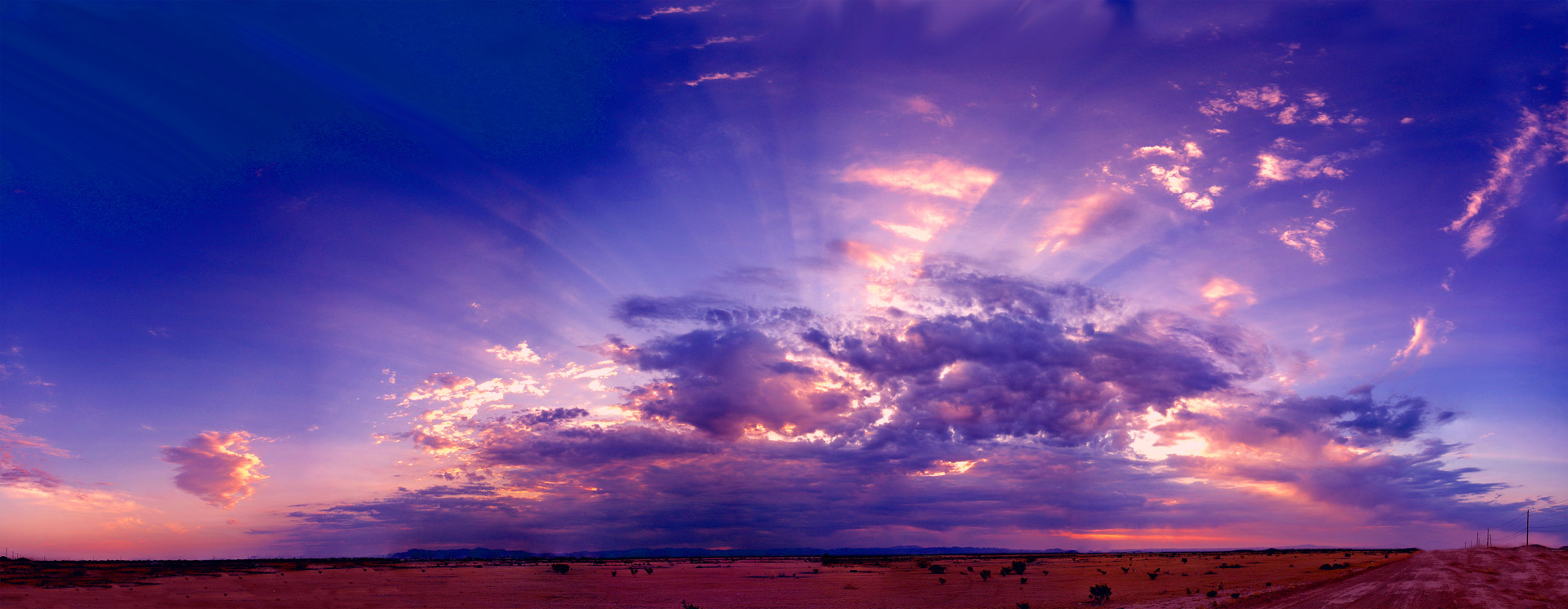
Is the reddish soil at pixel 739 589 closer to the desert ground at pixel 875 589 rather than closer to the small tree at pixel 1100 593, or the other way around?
the desert ground at pixel 875 589

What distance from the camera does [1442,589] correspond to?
3475 cm

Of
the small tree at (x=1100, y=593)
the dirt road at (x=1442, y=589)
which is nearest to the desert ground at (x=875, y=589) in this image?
the dirt road at (x=1442, y=589)

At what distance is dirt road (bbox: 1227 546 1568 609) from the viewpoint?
31.1 metres

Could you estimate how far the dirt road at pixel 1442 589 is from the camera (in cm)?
3112

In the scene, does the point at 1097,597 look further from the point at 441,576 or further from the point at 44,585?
the point at 44,585

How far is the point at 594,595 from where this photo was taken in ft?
192

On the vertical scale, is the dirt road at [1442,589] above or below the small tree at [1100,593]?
above

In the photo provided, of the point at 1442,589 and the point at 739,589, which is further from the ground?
the point at 1442,589

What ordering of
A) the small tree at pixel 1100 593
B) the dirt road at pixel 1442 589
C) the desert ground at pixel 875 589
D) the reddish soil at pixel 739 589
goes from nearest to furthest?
1. the dirt road at pixel 1442 589
2. the desert ground at pixel 875 589
3. the reddish soil at pixel 739 589
4. the small tree at pixel 1100 593

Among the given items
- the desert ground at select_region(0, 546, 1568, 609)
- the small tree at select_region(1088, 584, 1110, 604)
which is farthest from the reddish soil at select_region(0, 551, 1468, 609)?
the small tree at select_region(1088, 584, 1110, 604)

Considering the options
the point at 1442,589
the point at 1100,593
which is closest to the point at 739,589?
the point at 1100,593

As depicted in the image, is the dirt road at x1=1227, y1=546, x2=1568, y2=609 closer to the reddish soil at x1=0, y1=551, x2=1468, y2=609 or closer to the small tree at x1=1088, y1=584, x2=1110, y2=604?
the reddish soil at x1=0, y1=551, x2=1468, y2=609

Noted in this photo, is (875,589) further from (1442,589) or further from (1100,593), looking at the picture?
(1442,589)

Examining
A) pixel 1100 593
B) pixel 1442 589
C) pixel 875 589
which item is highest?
pixel 1442 589
